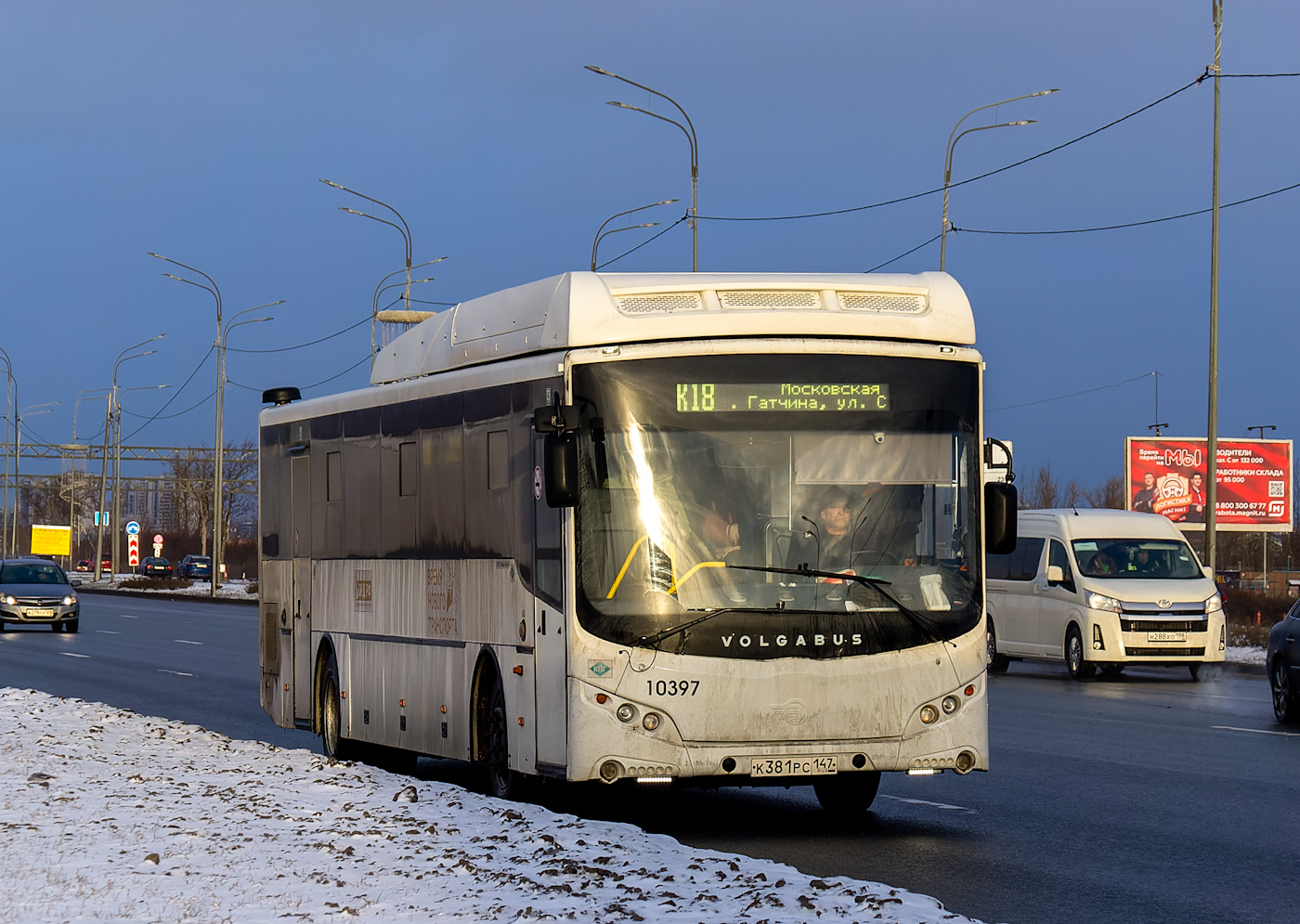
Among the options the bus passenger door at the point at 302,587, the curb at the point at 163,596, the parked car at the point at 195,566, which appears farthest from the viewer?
the parked car at the point at 195,566

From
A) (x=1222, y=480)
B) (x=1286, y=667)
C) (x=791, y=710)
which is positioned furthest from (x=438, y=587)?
(x=1222, y=480)

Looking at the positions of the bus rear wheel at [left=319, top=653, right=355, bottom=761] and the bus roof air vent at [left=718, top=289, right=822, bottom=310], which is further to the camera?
the bus rear wheel at [left=319, top=653, right=355, bottom=761]

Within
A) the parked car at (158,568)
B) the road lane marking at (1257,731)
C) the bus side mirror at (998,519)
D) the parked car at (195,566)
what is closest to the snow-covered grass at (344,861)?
the bus side mirror at (998,519)

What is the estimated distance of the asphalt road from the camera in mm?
9500

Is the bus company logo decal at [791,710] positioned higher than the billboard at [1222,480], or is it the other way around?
the billboard at [1222,480]

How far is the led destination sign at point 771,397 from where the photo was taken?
11484mm

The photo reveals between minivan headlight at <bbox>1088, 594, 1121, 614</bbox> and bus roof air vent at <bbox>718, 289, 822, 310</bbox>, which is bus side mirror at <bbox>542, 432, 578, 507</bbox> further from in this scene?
minivan headlight at <bbox>1088, 594, 1121, 614</bbox>

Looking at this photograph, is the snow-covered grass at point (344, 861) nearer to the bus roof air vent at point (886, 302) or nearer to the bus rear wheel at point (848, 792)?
the bus rear wheel at point (848, 792)

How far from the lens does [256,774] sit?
43.3 ft

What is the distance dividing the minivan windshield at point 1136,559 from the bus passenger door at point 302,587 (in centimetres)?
1407

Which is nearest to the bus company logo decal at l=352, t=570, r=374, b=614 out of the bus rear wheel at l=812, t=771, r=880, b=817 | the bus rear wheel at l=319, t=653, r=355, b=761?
the bus rear wheel at l=319, t=653, r=355, b=761

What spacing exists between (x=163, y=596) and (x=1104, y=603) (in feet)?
182

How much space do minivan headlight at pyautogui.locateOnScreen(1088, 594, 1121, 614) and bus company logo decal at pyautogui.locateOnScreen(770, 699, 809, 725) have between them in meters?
16.6

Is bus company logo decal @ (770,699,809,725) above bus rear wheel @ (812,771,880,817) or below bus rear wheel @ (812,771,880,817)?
above
